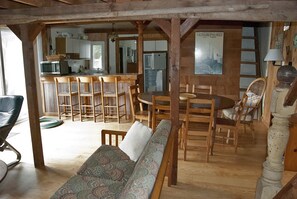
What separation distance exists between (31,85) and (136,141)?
163 cm

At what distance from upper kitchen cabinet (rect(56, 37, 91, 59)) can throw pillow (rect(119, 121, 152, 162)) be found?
5130mm

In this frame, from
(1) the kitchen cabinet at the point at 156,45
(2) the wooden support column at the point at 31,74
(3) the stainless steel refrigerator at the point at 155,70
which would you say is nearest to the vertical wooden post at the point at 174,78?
(2) the wooden support column at the point at 31,74

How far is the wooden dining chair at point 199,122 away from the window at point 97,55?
15.2 ft

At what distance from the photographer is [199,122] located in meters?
4.01

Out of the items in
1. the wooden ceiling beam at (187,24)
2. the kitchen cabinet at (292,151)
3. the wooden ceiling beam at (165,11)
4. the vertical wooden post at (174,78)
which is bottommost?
the kitchen cabinet at (292,151)

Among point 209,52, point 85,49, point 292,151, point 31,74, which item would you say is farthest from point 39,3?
point 85,49

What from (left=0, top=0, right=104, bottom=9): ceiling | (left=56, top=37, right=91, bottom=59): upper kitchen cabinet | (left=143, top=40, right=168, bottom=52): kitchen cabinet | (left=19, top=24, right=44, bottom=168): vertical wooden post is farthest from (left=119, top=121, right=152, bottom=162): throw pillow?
(left=143, top=40, right=168, bottom=52): kitchen cabinet

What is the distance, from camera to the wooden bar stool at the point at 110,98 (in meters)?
5.07

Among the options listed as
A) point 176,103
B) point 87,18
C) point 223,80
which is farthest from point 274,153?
point 223,80

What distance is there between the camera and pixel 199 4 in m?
2.39

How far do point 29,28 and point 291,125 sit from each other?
344 cm

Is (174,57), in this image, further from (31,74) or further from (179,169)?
(31,74)

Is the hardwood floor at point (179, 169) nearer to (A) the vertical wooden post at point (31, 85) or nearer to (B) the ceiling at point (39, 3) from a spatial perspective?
(A) the vertical wooden post at point (31, 85)

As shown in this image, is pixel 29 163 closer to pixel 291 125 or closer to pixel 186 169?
pixel 186 169
